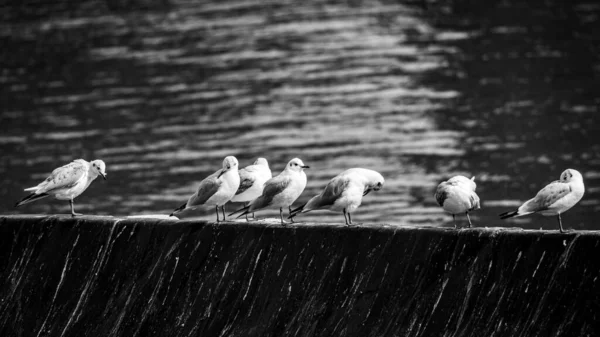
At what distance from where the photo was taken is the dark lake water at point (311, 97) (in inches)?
1250

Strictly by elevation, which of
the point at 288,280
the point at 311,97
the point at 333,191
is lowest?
the point at 311,97

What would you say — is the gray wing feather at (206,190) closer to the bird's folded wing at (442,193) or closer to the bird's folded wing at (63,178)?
the bird's folded wing at (63,178)

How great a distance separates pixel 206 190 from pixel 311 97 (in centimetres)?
2589

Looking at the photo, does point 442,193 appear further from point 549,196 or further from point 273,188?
point 273,188

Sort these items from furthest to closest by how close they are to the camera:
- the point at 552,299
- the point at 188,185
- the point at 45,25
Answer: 1. the point at 45,25
2. the point at 188,185
3. the point at 552,299

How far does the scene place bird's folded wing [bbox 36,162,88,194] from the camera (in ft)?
53.9

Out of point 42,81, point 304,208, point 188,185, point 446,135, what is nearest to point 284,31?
point 42,81

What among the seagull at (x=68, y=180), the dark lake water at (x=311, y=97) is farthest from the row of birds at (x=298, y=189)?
the dark lake water at (x=311, y=97)

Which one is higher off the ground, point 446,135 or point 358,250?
point 358,250

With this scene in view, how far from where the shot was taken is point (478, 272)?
41.4 feet

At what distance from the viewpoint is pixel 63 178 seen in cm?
1644

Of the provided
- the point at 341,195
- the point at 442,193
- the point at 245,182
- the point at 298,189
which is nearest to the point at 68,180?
the point at 245,182

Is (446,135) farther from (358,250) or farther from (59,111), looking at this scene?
(358,250)

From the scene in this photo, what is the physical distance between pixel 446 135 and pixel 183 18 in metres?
21.3
